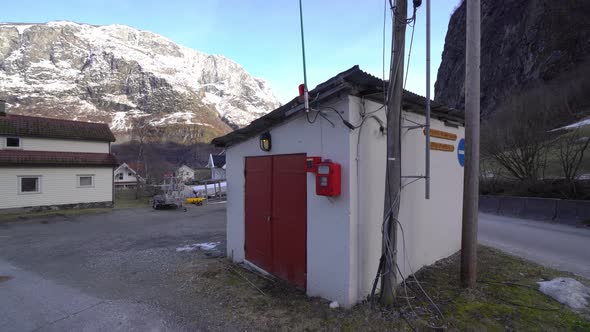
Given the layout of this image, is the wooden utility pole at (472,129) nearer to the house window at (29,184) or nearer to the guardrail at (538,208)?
the guardrail at (538,208)

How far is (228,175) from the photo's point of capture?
6.88m

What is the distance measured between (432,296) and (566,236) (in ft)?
26.4

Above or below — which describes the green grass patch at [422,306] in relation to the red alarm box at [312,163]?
below

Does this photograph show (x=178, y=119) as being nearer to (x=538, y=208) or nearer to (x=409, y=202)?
(x=538, y=208)

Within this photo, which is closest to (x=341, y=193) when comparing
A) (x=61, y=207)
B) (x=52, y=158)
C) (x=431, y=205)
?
(x=431, y=205)

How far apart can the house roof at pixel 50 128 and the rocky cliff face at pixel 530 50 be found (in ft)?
111

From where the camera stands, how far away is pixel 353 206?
4.14m

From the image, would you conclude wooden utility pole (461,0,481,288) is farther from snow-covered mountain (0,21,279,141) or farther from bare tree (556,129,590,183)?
snow-covered mountain (0,21,279,141)

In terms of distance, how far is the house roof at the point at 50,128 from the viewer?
18.8 meters

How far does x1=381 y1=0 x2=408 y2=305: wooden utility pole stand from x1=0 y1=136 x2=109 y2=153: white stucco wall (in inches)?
914

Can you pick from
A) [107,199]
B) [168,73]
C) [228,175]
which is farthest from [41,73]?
[228,175]

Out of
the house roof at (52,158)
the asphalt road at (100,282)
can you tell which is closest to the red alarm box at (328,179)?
the asphalt road at (100,282)

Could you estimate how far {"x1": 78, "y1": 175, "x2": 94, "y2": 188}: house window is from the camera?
20680mm

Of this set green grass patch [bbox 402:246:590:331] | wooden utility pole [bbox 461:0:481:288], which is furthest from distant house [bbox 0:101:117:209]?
wooden utility pole [bbox 461:0:481:288]
